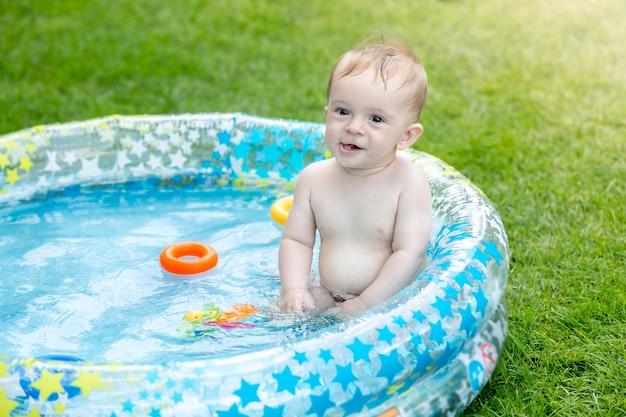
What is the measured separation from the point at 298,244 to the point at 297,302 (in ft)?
0.84

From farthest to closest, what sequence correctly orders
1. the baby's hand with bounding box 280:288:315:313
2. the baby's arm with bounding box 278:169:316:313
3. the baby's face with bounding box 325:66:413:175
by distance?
1. the baby's arm with bounding box 278:169:316:313
2. the baby's hand with bounding box 280:288:315:313
3. the baby's face with bounding box 325:66:413:175

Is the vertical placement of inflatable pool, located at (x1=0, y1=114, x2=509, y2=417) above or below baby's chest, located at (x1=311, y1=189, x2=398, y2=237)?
below

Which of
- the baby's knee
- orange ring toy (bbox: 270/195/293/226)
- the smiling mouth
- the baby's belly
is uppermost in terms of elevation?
the smiling mouth

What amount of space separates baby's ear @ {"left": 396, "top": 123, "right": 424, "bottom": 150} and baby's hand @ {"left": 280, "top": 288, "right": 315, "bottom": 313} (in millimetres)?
582

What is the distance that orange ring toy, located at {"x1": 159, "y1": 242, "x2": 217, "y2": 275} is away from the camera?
3.10 metres

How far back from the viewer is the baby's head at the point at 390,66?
2492 millimetres

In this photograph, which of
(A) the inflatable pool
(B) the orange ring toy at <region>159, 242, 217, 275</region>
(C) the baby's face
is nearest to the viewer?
(A) the inflatable pool

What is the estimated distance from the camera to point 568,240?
3305 mm

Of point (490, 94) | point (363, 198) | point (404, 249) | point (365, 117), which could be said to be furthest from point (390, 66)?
point (490, 94)

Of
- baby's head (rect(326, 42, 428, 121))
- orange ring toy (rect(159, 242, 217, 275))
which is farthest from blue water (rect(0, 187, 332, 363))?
baby's head (rect(326, 42, 428, 121))

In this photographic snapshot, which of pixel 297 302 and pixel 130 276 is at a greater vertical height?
pixel 297 302

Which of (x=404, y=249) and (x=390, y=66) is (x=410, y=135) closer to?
(x=390, y=66)

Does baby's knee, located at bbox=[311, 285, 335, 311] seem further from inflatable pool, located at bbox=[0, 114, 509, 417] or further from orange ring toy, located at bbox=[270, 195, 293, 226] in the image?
orange ring toy, located at bbox=[270, 195, 293, 226]

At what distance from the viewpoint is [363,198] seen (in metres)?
2.65
